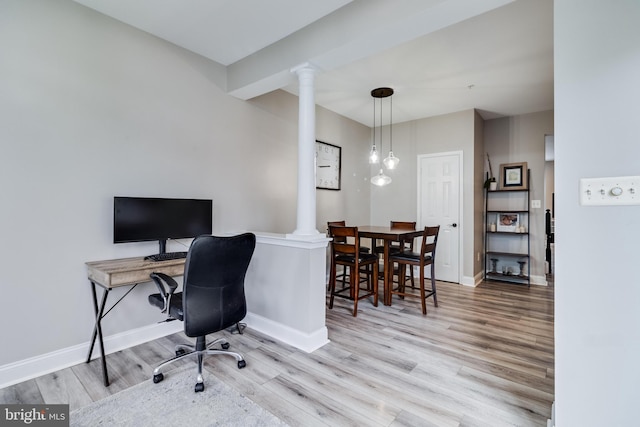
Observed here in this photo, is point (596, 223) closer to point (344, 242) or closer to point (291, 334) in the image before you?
point (291, 334)

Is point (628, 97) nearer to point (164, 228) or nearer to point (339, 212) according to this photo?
point (164, 228)

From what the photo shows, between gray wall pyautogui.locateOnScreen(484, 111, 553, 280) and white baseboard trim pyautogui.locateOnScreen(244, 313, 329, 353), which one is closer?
white baseboard trim pyautogui.locateOnScreen(244, 313, 329, 353)

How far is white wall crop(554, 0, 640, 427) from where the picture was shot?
1204mm

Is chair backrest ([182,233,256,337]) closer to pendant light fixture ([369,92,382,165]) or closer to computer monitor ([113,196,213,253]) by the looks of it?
computer monitor ([113,196,213,253])

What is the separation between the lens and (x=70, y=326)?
223 cm

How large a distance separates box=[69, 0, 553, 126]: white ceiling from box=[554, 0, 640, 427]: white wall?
0.76 metres

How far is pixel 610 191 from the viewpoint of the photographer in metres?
1.24

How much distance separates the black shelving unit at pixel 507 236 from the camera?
4680 mm

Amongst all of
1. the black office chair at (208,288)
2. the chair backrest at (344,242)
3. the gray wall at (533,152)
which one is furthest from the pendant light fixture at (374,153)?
the black office chair at (208,288)

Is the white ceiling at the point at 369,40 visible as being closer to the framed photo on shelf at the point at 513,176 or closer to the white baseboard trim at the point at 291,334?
the framed photo on shelf at the point at 513,176

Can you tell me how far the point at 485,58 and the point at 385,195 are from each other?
273cm

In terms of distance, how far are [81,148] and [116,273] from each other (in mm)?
1045

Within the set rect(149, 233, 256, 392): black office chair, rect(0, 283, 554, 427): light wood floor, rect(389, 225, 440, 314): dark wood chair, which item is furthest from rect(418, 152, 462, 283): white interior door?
rect(149, 233, 256, 392): black office chair

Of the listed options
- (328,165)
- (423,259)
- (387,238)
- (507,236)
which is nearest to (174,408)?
(387,238)
